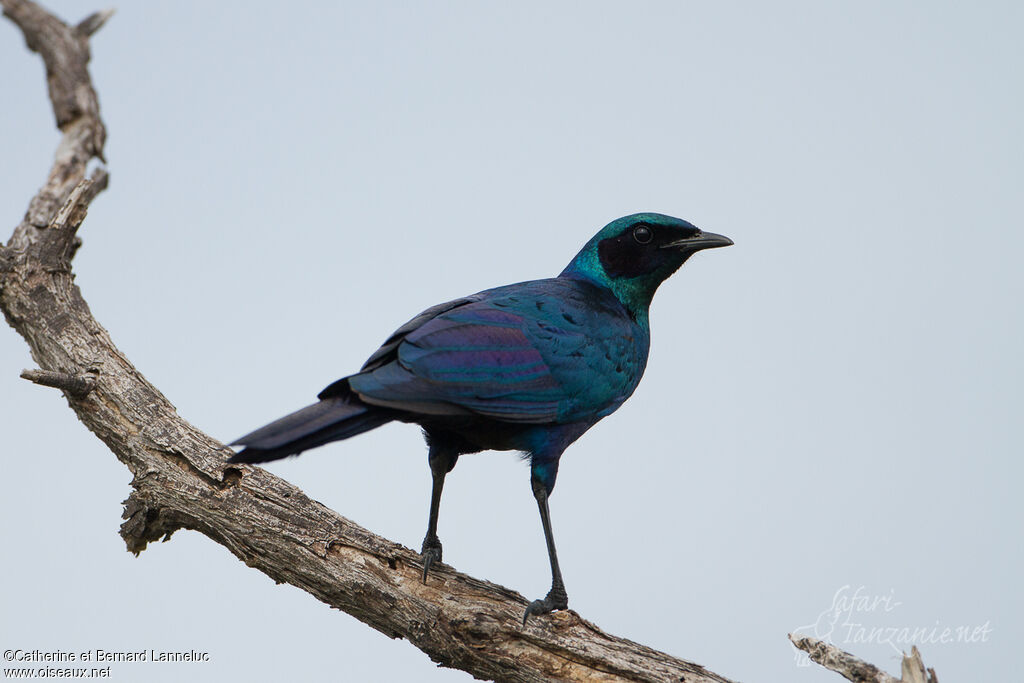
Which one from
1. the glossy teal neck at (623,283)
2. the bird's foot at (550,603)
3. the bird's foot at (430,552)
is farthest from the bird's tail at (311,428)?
Answer: the glossy teal neck at (623,283)

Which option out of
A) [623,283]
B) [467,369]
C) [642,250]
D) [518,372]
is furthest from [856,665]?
[642,250]

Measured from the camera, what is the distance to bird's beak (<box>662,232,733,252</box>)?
5820 millimetres

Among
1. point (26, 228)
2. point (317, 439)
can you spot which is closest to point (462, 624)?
point (317, 439)

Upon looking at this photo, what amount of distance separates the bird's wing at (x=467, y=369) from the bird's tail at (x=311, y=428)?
0.10 metres

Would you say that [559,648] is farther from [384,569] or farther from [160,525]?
[160,525]

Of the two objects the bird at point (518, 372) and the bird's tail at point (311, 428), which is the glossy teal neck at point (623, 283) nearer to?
the bird at point (518, 372)

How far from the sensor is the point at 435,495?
17.5 ft

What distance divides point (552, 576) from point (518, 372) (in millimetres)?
1096

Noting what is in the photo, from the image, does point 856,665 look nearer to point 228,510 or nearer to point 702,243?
point 702,243

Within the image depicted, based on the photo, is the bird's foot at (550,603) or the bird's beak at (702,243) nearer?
the bird's foot at (550,603)

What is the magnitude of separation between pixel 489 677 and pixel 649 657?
806 mm

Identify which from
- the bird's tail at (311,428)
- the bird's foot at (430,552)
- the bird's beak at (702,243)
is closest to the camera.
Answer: the bird's tail at (311,428)

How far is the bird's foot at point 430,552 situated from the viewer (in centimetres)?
502

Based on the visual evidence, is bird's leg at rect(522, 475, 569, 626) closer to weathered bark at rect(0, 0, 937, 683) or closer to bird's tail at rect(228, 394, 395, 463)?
weathered bark at rect(0, 0, 937, 683)
